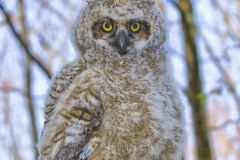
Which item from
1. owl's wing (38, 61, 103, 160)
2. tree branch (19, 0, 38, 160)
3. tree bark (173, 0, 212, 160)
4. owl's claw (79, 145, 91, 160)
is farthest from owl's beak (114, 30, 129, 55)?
tree branch (19, 0, 38, 160)

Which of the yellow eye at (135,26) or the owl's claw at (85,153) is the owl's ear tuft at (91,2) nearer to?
the yellow eye at (135,26)

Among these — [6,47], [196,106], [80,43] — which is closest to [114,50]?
[80,43]

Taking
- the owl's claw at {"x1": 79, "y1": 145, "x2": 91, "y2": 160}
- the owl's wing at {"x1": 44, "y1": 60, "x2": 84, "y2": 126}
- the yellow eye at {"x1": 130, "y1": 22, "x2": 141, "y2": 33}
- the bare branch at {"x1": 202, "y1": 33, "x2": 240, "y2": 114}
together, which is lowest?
the bare branch at {"x1": 202, "y1": 33, "x2": 240, "y2": 114}

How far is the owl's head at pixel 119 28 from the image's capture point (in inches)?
142

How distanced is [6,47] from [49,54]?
1.07 meters

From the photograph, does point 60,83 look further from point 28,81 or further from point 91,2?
point 28,81

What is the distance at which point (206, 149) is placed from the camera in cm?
557

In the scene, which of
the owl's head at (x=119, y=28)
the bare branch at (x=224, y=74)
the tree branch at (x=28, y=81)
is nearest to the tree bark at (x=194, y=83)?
Result: the bare branch at (x=224, y=74)

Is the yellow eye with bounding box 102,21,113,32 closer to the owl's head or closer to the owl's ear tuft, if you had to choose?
the owl's head

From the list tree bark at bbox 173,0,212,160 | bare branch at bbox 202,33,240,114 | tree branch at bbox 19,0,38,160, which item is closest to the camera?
tree bark at bbox 173,0,212,160

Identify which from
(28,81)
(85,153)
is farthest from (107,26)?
(28,81)

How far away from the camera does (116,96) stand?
3312mm

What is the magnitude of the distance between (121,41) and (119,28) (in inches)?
5.0

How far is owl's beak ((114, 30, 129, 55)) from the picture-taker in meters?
3.56
